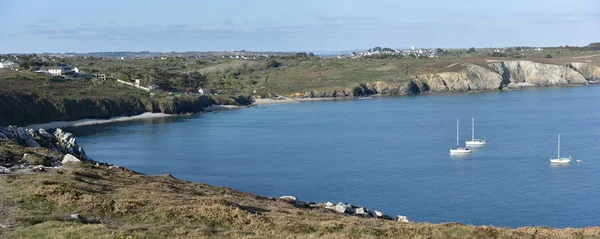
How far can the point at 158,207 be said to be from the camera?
16516 mm

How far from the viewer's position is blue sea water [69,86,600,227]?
3906cm

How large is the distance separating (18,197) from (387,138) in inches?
2200

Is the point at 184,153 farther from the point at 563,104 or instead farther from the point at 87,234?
the point at 563,104

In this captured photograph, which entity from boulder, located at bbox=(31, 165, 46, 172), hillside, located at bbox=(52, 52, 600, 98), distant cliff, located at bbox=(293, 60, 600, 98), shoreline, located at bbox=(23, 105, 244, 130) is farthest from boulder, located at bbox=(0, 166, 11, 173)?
distant cliff, located at bbox=(293, 60, 600, 98)

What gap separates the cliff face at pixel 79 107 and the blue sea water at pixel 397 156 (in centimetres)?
508

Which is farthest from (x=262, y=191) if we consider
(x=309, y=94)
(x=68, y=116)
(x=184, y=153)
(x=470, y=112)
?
(x=309, y=94)

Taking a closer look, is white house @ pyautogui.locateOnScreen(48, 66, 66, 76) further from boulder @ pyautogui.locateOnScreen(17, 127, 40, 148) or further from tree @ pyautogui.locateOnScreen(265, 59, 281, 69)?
boulder @ pyautogui.locateOnScreen(17, 127, 40, 148)

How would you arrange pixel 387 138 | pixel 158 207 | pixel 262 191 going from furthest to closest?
pixel 387 138, pixel 262 191, pixel 158 207

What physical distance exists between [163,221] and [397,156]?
142 feet

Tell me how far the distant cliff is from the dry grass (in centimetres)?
11800

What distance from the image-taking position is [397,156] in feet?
188

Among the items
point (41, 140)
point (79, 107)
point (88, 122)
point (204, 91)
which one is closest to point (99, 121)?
point (88, 122)

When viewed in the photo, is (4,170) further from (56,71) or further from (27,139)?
(56,71)

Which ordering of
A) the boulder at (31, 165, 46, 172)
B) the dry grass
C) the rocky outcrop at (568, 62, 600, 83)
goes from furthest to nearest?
the rocky outcrop at (568, 62, 600, 83), the boulder at (31, 165, 46, 172), the dry grass
